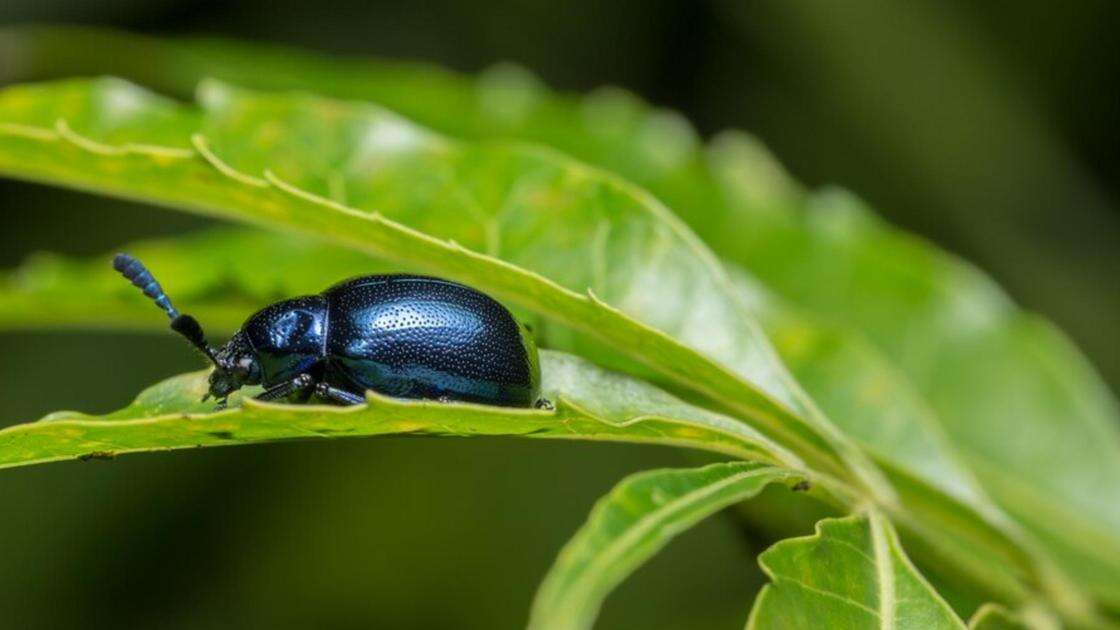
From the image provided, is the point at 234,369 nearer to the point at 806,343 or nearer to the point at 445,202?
the point at 445,202

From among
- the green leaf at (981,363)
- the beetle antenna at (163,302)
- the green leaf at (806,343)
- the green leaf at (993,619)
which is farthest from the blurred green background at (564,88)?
the beetle antenna at (163,302)

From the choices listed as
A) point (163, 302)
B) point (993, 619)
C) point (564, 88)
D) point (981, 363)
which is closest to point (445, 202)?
point (163, 302)

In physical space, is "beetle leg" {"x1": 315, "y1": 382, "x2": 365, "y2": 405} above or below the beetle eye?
below

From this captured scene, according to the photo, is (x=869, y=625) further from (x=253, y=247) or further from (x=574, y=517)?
(x=574, y=517)

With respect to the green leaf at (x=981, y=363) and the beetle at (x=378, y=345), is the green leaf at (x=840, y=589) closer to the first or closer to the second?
the beetle at (x=378, y=345)

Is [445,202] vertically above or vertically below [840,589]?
above

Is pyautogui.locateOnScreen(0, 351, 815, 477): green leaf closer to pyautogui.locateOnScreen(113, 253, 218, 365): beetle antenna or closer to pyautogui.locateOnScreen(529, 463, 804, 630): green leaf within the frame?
pyautogui.locateOnScreen(529, 463, 804, 630): green leaf

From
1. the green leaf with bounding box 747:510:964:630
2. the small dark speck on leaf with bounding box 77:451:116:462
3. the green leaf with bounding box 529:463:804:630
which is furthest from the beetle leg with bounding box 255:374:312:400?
the green leaf with bounding box 747:510:964:630
